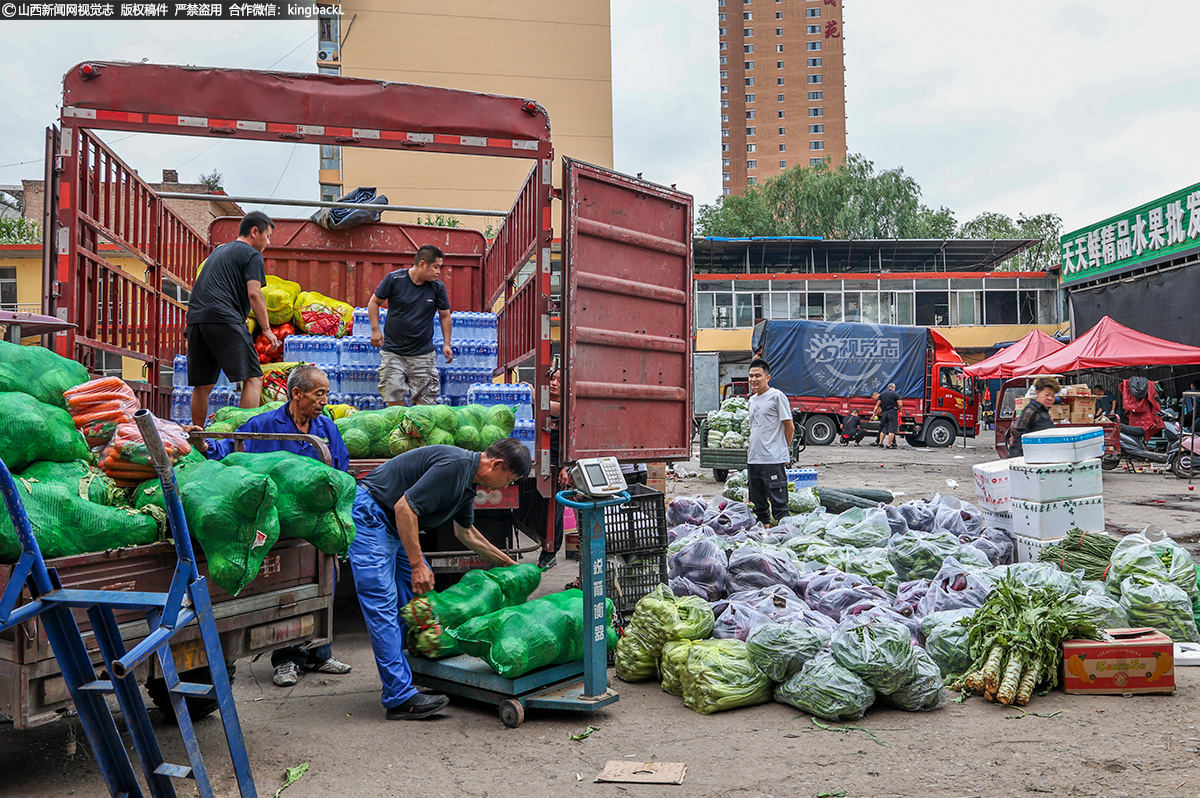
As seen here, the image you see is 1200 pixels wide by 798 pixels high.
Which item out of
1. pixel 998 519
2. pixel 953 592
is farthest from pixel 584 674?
pixel 998 519

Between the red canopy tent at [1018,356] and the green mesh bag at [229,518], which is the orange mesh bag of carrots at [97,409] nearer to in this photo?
the green mesh bag at [229,518]

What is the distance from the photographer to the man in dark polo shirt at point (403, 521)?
4.24 meters

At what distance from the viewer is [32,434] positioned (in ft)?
10.5

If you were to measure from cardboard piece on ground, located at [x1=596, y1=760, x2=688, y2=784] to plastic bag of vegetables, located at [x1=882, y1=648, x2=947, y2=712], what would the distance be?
1317 millimetres

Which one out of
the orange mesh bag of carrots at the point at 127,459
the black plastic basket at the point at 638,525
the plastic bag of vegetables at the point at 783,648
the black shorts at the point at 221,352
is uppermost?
the black shorts at the point at 221,352

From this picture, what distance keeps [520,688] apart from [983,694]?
2449mm

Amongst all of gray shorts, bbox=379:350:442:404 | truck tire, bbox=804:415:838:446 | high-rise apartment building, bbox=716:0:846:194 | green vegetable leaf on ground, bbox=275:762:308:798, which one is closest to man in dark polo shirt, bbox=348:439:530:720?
green vegetable leaf on ground, bbox=275:762:308:798

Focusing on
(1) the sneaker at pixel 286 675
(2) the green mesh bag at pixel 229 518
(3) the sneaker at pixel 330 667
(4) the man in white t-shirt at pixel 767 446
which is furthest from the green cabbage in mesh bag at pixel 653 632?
(4) the man in white t-shirt at pixel 767 446

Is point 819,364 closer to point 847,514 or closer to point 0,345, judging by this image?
point 847,514

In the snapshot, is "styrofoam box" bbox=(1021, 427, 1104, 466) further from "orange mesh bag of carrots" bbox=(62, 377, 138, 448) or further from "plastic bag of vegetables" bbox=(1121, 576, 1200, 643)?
"orange mesh bag of carrots" bbox=(62, 377, 138, 448)

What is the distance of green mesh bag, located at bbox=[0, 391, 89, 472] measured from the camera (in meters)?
3.16

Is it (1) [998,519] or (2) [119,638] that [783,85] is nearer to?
(1) [998,519]

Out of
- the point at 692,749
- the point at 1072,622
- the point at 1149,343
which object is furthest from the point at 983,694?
the point at 1149,343

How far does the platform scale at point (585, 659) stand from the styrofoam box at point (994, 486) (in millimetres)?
4350
